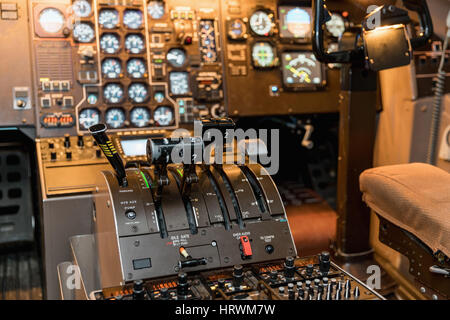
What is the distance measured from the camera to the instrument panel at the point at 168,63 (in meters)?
2.92

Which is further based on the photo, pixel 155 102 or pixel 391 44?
pixel 155 102

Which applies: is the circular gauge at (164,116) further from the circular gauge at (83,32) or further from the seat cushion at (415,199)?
the seat cushion at (415,199)

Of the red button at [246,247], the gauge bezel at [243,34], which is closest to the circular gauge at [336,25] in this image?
the gauge bezel at [243,34]

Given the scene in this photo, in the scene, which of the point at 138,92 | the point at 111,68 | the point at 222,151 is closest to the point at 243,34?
the point at 138,92

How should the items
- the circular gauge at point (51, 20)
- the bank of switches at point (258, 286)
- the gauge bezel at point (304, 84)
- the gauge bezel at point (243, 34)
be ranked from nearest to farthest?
the bank of switches at point (258, 286) → the circular gauge at point (51, 20) → the gauge bezel at point (243, 34) → the gauge bezel at point (304, 84)

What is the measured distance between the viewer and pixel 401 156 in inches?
112

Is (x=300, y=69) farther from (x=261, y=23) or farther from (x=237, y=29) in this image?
(x=237, y=29)

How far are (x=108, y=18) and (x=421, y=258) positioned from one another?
2.50m

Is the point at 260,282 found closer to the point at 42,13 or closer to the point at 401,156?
the point at 401,156

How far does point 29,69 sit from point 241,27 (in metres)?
1.51

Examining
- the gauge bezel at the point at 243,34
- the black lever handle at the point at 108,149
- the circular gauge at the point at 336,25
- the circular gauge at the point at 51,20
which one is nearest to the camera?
the black lever handle at the point at 108,149

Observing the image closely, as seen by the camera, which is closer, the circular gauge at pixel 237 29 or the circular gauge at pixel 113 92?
the circular gauge at pixel 113 92

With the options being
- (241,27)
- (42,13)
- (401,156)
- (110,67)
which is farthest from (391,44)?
(42,13)

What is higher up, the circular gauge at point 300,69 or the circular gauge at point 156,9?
the circular gauge at point 156,9
